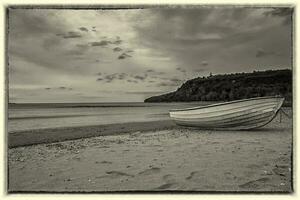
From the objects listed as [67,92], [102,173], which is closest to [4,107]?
[67,92]

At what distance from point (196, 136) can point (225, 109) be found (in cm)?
35

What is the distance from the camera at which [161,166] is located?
1.91 metres

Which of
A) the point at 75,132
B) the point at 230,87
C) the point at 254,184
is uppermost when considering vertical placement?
the point at 230,87

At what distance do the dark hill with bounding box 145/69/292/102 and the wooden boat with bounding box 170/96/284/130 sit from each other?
83 mm

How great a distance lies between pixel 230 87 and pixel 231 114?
15.5 inches

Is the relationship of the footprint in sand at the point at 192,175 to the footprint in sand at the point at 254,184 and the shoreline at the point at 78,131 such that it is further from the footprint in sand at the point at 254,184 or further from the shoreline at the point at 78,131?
the shoreline at the point at 78,131

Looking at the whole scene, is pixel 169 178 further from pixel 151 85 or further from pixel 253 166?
pixel 151 85

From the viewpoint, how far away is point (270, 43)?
2002 mm

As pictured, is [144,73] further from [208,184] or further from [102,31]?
[208,184]

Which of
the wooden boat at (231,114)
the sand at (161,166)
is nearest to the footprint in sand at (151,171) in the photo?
the sand at (161,166)

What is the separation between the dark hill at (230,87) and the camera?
2057 millimetres

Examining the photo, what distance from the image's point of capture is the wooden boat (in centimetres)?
→ 232

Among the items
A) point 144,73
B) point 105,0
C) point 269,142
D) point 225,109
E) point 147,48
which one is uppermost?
point 105,0

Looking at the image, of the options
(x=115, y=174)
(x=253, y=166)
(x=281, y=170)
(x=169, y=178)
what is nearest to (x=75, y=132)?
(x=115, y=174)
